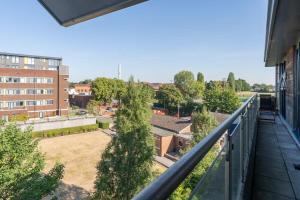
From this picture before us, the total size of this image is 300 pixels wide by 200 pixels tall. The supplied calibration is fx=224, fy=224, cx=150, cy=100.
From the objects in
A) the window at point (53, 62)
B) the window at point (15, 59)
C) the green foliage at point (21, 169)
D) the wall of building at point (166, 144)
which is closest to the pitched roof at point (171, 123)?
the wall of building at point (166, 144)

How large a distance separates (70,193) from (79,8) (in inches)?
474

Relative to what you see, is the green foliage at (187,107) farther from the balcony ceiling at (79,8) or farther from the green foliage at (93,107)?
the balcony ceiling at (79,8)

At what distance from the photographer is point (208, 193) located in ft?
3.25

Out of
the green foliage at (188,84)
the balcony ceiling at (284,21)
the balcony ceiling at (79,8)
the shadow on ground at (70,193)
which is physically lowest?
the shadow on ground at (70,193)

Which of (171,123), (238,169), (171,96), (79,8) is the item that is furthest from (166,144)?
(171,96)

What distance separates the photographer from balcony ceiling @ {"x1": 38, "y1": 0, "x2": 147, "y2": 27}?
120cm

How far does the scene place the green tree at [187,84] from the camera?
1917 inches

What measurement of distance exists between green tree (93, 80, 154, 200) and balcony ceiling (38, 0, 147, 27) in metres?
8.50

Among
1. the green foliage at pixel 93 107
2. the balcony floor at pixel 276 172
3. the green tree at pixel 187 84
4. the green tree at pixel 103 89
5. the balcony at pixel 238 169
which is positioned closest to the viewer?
the balcony at pixel 238 169

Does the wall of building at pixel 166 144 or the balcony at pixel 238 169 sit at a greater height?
the balcony at pixel 238 169

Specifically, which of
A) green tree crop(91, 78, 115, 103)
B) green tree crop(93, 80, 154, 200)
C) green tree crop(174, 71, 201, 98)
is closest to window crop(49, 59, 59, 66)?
green tree crop(91, 78, 115, 103)

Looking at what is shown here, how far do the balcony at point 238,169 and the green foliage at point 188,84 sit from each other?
143 feet

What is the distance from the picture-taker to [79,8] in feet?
4.08

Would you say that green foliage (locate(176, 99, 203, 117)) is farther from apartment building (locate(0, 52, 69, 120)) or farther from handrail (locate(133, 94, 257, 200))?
handrail (locate(133, 94, 257, 200))
